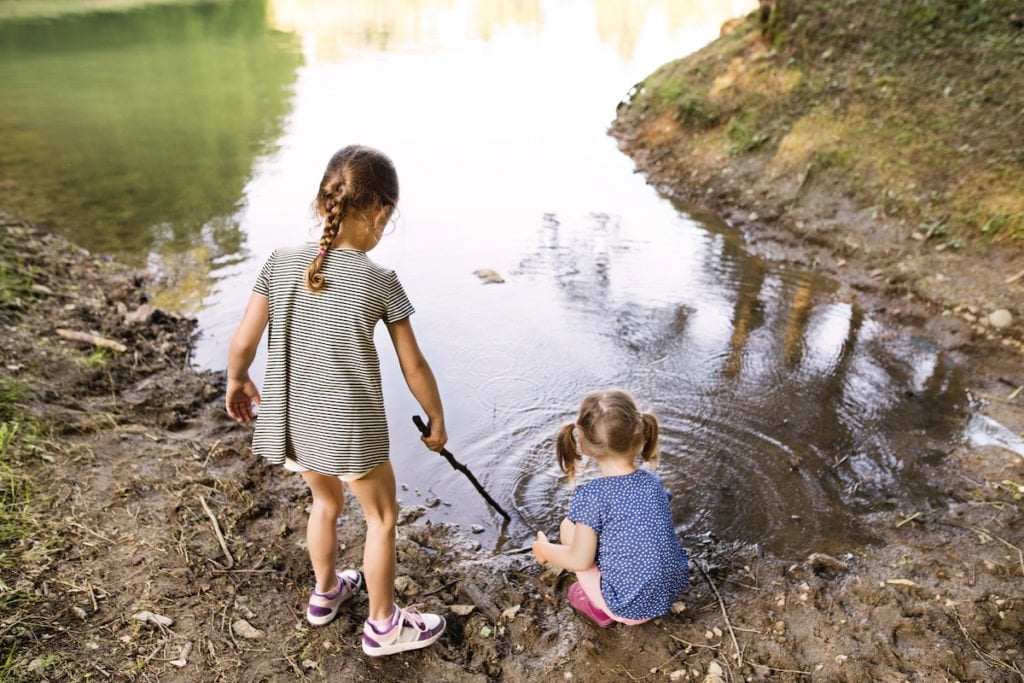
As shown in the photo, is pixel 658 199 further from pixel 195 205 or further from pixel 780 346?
pixel 195 205

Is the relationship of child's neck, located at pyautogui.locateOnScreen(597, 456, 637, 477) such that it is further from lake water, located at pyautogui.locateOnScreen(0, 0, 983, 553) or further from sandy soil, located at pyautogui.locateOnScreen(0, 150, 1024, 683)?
lake water, located at pyautogui.locateOnScreen(0, 0, 983, 553)

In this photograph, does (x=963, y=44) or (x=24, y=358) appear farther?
(x=963, y=44)

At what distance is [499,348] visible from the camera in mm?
5172

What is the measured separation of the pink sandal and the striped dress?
3.57 feet

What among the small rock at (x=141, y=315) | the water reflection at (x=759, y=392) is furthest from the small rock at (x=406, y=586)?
the small rock at (x=141, y=315)

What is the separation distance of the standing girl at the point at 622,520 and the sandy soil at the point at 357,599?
22 cm

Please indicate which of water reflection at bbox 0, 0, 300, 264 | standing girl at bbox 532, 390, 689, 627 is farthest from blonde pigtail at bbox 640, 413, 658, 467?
water reflection at bbox 0, 0, 300, 264

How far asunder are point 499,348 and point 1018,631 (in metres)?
3.39

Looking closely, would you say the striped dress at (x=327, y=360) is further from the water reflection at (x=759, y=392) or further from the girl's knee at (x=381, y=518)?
the water reflection at (x=759, y=392)

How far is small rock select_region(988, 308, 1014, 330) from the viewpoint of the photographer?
5.22m

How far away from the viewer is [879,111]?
24.4 feet

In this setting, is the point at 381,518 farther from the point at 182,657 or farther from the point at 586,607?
the point at 586,607

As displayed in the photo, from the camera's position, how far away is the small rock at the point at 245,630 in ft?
8.34

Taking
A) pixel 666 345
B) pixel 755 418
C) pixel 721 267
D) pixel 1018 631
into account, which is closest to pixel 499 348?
pixel 666 345
